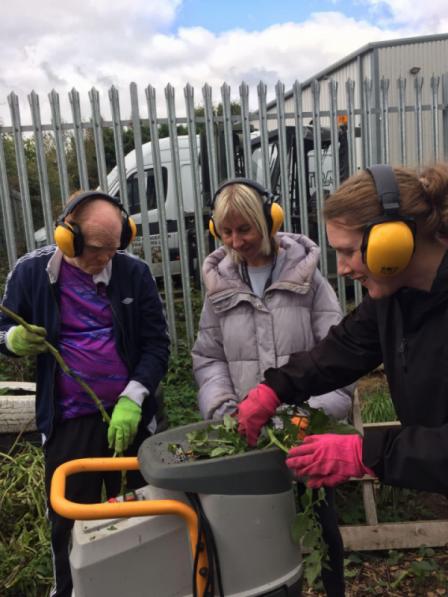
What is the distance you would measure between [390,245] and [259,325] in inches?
38.8

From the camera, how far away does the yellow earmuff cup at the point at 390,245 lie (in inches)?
53.3

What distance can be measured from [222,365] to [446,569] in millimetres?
1583

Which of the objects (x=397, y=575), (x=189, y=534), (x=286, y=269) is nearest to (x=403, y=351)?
(x=189, y=534)

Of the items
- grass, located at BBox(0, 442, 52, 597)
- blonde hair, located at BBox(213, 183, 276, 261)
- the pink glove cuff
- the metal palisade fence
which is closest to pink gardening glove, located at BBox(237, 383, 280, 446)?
the pink glove cuff

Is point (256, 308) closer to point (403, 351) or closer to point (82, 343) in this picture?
point (82, 343)

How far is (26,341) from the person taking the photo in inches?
79.8

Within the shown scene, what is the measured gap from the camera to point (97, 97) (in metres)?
4.95

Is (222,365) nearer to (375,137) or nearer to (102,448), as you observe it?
(102,448)

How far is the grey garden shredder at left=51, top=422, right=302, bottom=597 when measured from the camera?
1.33m

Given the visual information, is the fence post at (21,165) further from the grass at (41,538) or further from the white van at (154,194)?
the grass at (41,538)

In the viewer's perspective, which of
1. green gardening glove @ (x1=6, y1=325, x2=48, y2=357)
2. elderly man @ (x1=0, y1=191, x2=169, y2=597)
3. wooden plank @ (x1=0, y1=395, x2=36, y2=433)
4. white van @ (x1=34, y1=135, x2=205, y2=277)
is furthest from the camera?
white van @ (x1=34, y1=135, x2=205, y2=277)

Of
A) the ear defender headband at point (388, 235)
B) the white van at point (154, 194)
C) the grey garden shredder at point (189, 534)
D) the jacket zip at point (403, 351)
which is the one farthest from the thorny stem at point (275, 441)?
the white van at point (154, 194)

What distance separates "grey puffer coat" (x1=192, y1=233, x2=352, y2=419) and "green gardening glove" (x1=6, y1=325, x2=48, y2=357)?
0.69 meters

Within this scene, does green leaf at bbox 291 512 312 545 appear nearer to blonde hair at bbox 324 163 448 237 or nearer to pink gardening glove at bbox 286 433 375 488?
pink gardening glove at bbox 286 433 375 488
